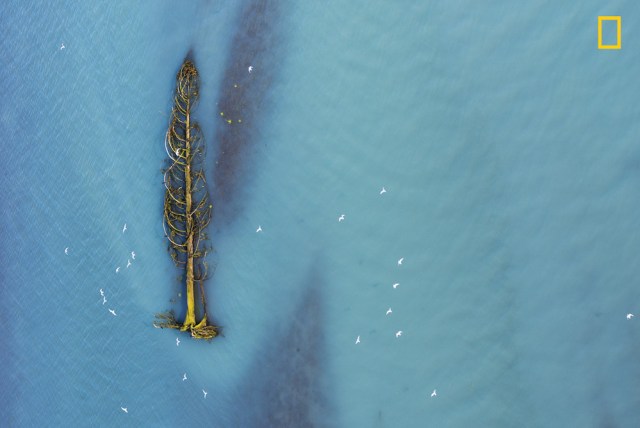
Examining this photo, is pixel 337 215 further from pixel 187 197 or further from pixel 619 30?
pixel 619 30

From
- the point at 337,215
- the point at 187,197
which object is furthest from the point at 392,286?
the point at 187,197

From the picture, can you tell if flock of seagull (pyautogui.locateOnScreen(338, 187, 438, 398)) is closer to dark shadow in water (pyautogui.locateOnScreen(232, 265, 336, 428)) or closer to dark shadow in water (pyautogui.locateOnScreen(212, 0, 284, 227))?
dark shadow in water (pyautogui.locateOnScreen(232, 265, 336, 428))

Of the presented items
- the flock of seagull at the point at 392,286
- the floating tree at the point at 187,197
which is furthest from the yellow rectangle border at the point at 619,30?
the floating tree at the point at 187,197

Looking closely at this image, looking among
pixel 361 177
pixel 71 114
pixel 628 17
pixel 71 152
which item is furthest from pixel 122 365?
pixel 628 17

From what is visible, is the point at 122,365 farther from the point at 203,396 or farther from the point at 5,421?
the point at 5,421

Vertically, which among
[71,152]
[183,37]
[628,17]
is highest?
[183,37]

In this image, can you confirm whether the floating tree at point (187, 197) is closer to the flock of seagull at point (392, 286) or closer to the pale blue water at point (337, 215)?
the pale blue water at point (337, 215)

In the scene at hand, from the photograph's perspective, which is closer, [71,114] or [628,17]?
[628,17]
